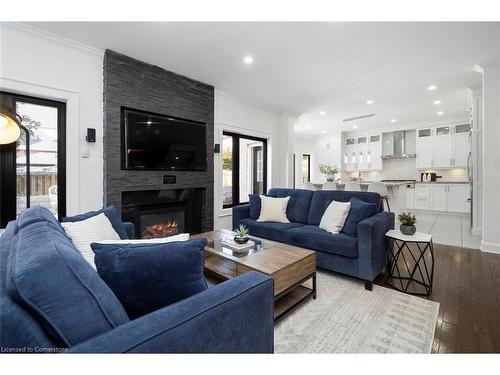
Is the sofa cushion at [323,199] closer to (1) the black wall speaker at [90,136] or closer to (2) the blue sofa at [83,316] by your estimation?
(2) the blue sofa at [83,316]

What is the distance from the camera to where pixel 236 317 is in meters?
0.90

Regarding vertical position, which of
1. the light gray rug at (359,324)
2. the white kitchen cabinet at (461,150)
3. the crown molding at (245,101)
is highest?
the crown molding at (245,101)

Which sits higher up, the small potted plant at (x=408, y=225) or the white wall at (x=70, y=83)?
the white wall at (x=70, y=83)

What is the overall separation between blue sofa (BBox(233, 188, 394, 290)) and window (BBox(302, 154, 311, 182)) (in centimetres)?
560

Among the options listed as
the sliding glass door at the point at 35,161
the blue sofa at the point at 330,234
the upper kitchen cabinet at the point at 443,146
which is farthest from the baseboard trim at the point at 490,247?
the sliding glass door at the point at 35,161

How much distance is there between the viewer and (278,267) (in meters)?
1.84

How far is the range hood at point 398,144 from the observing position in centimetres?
704

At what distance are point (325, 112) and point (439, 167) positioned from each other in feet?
11.8

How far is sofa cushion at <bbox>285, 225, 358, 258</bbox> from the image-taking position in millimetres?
2413

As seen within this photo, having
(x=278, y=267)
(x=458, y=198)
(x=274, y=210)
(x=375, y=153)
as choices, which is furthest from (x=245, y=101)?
(x=458, y=198)

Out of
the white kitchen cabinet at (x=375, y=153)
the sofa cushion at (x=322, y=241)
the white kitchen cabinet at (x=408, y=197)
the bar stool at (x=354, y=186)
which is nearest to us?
the sofa cushion at (x=322, y=241)

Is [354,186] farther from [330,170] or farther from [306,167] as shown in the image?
[306,167]

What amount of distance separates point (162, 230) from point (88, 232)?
1.75m

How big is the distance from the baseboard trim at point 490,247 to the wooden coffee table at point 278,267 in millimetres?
2973
